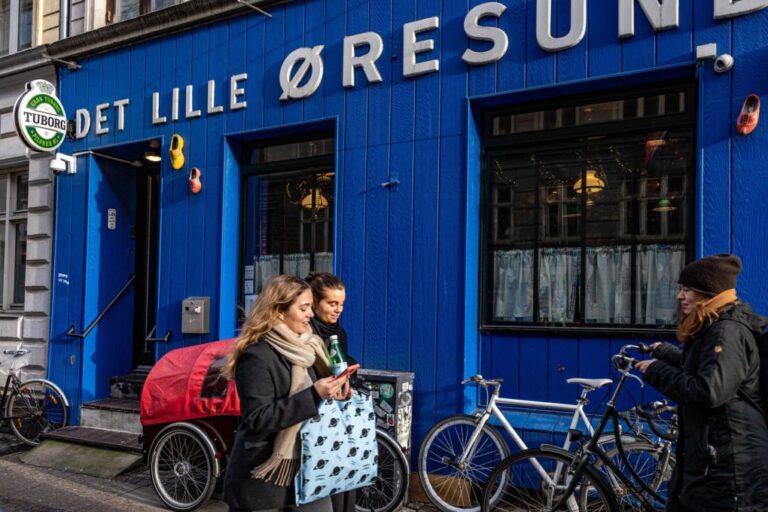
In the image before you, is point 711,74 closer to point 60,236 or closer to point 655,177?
point 655,177

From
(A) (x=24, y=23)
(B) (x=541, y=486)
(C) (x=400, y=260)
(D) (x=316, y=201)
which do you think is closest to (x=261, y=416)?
(B) (x=541, y=486)

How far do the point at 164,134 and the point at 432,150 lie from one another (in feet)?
11.9

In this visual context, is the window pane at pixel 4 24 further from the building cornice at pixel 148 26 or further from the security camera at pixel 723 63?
the security camera at pixel 723 63

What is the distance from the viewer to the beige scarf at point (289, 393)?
3.01 m

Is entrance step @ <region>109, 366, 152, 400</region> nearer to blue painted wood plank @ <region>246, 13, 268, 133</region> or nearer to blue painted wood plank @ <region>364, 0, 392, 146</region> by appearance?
blue painted wood plank @ <region>246, 13, 268, 133</region>

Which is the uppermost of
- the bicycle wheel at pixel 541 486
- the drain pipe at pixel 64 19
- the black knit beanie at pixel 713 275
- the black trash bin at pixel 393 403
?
the drain pipe at pixel 64 19

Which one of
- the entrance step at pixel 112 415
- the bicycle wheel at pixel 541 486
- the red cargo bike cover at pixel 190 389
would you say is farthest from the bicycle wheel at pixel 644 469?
the entrance step at pixel 112 415

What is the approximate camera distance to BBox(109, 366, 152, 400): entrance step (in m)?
8.49

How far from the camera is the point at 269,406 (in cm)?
296

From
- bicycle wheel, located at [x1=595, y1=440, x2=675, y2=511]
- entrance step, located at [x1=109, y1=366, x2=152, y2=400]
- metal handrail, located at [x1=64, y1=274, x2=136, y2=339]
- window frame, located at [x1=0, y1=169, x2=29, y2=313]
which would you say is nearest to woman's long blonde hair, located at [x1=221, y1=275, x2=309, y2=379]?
bicycle wheel, located at [x1=595, y1=440, x2=675, y2=511]

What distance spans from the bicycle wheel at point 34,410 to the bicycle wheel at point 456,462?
5060 mm

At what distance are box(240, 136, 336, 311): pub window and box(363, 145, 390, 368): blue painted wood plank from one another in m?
0.71

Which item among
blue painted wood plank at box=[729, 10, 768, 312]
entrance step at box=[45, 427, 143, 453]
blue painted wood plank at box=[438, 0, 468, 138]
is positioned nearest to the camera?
blue painted wood plank at box=[729, 10, 768, 312]

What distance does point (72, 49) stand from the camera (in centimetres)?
909
